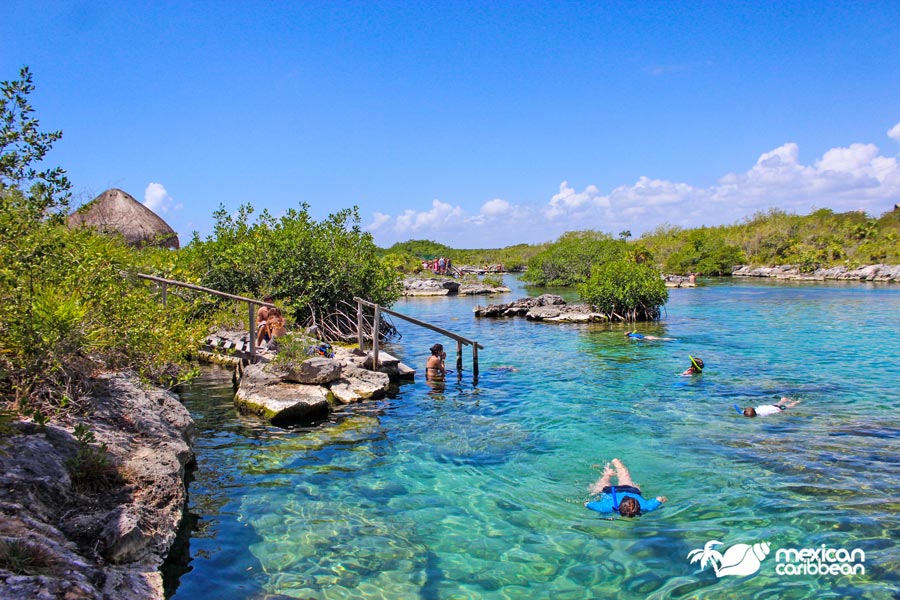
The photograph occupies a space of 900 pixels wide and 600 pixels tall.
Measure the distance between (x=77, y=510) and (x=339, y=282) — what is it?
46.4 feet

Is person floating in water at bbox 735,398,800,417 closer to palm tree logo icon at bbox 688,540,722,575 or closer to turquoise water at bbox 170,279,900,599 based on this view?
turquoise water at bbox 170,279,900,599

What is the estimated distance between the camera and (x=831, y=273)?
2077 inches

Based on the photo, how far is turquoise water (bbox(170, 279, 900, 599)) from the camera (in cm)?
530

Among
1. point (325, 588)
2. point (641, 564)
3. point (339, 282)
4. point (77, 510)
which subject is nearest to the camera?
point (77, 510)

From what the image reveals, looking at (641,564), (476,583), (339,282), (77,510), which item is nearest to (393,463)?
(476,583)

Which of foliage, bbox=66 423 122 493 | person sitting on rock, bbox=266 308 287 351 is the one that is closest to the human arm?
foliage, bbox=66 423 122 493

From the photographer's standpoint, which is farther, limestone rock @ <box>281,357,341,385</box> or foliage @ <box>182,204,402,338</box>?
foliage @ <box>182,204,402,338</box>

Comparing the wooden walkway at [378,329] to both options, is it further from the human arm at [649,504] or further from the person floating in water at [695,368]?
the human arm at [649,504]

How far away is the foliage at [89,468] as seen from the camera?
16.0ft

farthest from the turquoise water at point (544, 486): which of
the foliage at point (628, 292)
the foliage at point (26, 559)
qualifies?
the foliage at point (628, 292)

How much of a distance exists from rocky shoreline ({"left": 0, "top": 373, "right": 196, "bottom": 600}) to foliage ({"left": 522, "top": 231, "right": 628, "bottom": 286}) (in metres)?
45.8

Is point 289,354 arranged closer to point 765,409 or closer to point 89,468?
point 89,468

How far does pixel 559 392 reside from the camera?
12781 millimetres

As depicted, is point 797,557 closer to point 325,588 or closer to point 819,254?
point 325,588
